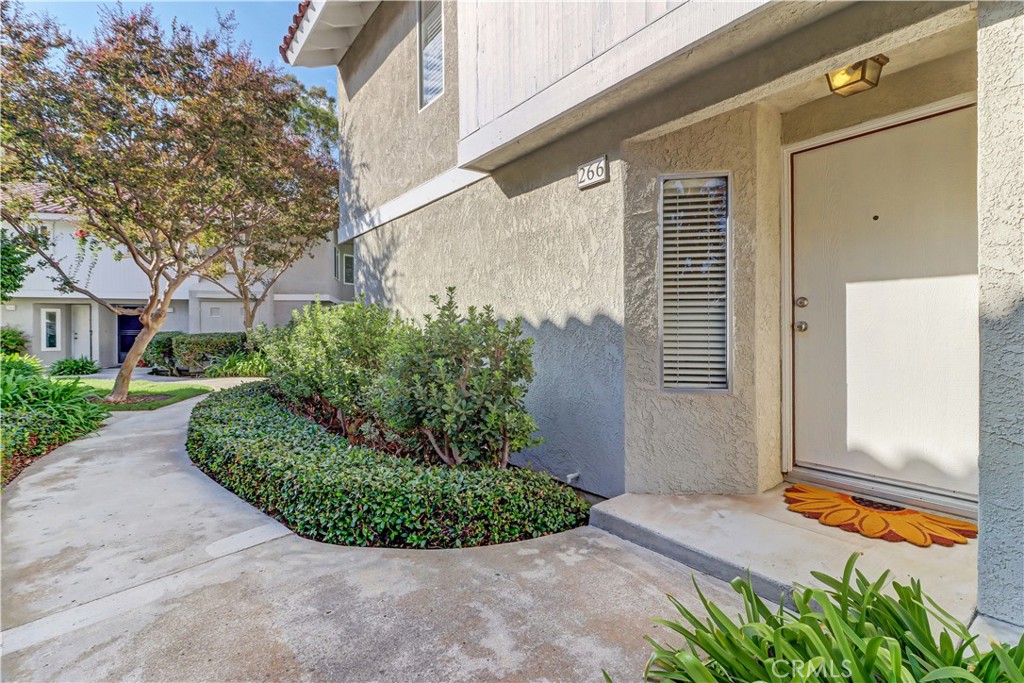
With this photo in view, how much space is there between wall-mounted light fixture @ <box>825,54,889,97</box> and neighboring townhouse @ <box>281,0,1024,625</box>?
0.02 m

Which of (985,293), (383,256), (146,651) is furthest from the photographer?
(383,256)

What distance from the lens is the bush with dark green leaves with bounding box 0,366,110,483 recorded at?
616cm

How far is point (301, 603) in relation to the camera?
2879mm

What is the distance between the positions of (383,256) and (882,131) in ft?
22.8

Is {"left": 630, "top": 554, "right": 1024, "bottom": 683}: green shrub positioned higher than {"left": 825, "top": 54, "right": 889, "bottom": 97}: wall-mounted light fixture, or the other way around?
{"left": 825, "top": 54, "right": 889, "bottom": 97}: wall-mounted light fixture

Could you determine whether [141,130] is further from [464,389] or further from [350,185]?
[464,389]

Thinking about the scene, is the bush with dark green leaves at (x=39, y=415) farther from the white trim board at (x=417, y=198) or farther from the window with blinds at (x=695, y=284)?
the window with blinds at (x=695, y=284)

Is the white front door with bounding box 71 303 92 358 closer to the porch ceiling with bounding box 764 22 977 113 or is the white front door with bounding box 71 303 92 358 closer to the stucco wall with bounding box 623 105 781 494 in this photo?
the stucco wall with bounding box 623 105 781 494

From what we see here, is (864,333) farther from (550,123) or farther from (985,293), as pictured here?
(550,123)

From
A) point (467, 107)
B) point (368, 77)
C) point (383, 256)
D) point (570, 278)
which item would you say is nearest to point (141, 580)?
point (570, 278)

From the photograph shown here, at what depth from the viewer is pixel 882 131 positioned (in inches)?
154

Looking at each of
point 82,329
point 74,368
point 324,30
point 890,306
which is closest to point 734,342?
point 890,306

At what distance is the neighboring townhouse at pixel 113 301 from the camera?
19.6 metres

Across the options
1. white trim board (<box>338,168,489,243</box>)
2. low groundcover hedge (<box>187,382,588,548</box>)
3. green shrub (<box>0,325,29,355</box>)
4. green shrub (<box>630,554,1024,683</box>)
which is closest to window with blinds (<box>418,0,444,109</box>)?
white trim board (<box>338,168,489,243</box>)
